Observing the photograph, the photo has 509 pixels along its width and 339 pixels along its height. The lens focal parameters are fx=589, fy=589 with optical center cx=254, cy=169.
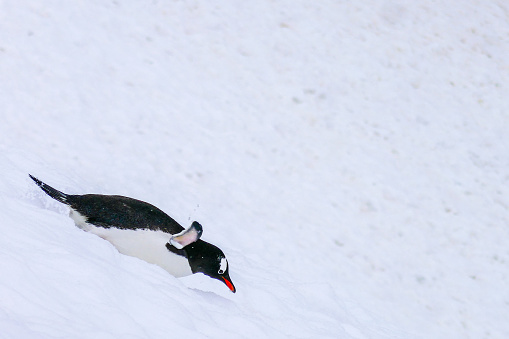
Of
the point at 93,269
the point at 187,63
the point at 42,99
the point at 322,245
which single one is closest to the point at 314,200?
the point at 322,245

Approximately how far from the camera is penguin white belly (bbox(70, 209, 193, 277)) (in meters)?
3.98

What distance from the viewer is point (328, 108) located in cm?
762

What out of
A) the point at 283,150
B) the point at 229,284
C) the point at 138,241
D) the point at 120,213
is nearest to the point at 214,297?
the point at 229,284

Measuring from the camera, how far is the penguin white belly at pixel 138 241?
13.1 ft

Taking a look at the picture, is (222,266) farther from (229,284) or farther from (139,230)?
(139,230)

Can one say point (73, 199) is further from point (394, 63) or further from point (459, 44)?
point (459, 44)

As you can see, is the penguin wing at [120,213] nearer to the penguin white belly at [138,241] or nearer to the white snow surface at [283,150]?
the penguin white belly at [138,241]

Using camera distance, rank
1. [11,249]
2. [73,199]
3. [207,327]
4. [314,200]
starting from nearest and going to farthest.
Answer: [11,249], [207,327], [73,199], [314,200]

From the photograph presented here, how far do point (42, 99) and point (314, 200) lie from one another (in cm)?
312

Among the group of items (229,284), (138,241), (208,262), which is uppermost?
(138,241)

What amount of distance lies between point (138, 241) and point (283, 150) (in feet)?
10.6

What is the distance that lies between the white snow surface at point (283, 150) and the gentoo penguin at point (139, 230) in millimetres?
126

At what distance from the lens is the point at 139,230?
4.00 m

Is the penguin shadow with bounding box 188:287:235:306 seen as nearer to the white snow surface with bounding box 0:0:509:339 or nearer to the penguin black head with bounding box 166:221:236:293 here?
the white snow surface with bounding box 0:0:509:339
